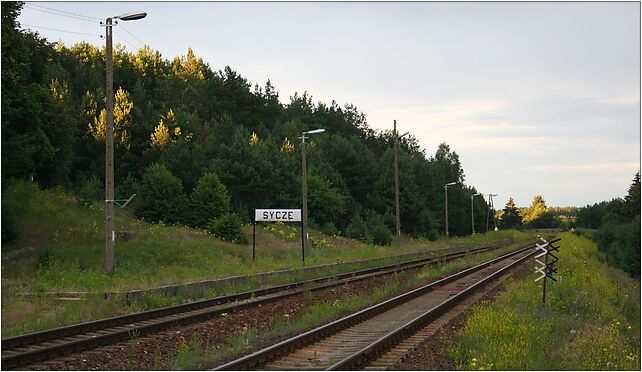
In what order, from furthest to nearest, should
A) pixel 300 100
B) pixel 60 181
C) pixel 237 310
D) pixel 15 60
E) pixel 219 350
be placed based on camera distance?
pixel 300 100 → pixel 60 181 → pixel 15 60 → pixel 237 310 → pixel 219 350

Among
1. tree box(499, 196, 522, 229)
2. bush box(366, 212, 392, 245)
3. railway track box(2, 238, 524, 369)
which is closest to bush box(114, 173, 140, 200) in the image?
bush box(366, 212, 392, 245)

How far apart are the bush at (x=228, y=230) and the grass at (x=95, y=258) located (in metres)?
0.72

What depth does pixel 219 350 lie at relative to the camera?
11641mm

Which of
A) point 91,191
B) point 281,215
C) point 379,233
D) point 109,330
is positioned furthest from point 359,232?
point 109,330

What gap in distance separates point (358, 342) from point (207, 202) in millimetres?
39394

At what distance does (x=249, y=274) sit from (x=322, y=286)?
3611 mm

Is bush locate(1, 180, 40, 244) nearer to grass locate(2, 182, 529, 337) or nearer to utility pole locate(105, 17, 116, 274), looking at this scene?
grass locate(2, 182, 529, 337)

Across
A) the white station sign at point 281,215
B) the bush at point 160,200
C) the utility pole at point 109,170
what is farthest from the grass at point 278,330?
the bush at point 160,200

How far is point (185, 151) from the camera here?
63312 millimetres

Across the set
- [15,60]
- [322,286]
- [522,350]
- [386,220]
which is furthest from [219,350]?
[386,220]

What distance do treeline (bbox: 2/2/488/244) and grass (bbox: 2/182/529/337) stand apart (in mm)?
2953

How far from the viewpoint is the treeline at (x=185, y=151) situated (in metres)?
38.0

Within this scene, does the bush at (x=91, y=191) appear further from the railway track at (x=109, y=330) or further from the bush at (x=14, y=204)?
the railway track at (x=109, y=330)

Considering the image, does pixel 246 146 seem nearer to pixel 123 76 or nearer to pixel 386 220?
pixel 386 220
